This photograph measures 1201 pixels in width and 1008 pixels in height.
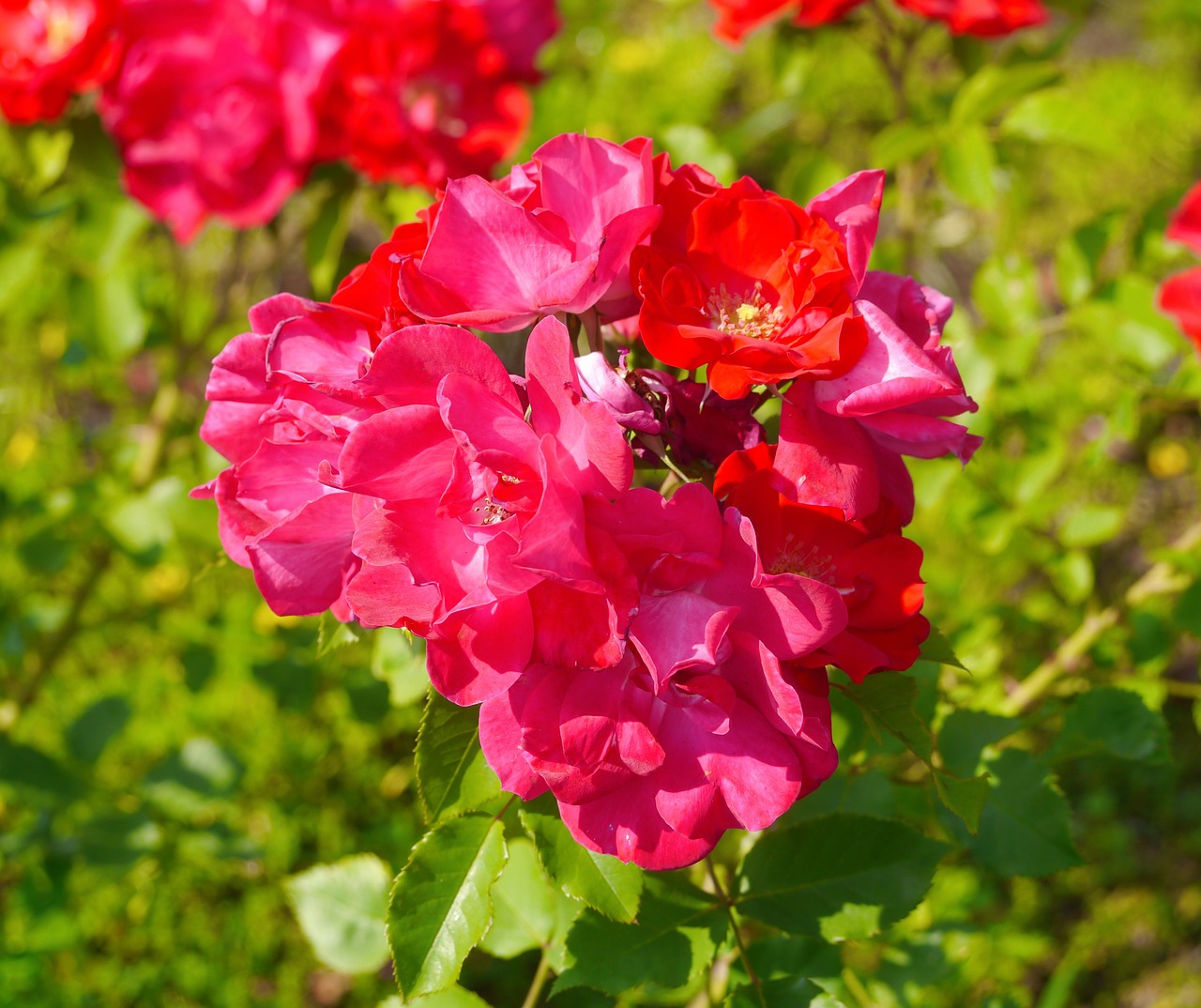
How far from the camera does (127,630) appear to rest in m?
2.56

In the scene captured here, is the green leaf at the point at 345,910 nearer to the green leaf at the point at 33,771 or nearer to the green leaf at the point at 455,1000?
the green leaf at the point at 455,1000

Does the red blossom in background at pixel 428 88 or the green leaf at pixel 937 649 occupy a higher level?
the red blossom in background at pixel 428 88

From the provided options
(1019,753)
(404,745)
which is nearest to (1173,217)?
(1019,753)

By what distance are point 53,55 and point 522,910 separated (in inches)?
49.3

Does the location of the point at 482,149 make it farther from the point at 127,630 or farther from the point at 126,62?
the point at 127,630

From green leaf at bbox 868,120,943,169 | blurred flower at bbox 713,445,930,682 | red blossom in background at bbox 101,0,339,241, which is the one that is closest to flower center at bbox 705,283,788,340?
blurred flower at bbox 713,445,930,682

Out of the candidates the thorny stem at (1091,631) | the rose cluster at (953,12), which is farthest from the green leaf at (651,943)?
the rose cluster at (953,12)

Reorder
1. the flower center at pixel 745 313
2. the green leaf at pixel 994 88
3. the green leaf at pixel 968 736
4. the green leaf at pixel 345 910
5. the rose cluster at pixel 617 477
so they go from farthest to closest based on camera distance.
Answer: the green leaf at pixel 994 88
the green leaf at pixel 345 910
the green leaf at pixel 968 736
the flower center at pixel 745 313
the rose cluster at pixel 617 477

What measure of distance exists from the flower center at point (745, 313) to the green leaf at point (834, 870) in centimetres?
42

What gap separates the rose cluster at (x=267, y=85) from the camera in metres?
1.28

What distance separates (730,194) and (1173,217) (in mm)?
899

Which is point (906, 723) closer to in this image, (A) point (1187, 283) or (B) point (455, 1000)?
(B) point (455, 1000)

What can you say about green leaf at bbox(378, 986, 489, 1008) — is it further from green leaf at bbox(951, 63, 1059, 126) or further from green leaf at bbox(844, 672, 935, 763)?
green leaf at bbox(951, 63, 1059, 126)

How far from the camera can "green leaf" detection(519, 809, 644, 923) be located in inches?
27.9
